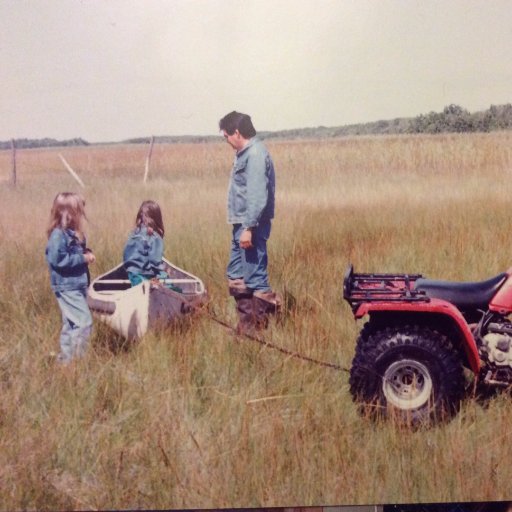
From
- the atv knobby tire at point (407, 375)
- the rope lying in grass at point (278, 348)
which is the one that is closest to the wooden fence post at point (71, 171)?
the rope lying in grass at point (278, 348)

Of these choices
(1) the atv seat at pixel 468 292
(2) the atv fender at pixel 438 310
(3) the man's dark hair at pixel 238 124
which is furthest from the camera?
(3) the man's dark hair at pixel 238 124

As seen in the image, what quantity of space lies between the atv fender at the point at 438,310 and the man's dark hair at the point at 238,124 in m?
0.91

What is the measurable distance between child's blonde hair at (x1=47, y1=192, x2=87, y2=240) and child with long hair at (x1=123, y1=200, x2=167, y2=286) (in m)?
0.21

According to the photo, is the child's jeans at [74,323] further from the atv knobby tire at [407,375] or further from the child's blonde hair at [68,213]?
the atv knobby tire at [407,375]

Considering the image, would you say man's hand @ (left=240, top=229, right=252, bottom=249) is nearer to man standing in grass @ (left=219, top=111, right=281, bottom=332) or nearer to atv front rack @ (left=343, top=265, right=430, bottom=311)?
man standing in grass @ (left=219, top=111, right=281, bottom=332)

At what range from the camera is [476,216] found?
11.0 ft

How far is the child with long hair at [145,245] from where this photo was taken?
3.13 metres

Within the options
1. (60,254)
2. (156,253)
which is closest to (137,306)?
(156,253)

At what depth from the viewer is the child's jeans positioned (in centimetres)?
298

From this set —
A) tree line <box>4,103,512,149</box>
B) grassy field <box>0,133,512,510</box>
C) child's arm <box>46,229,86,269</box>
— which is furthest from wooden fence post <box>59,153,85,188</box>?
tree line <box>4,103,512,149</box>

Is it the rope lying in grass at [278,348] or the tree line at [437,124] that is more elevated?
the tree line at [437,124]

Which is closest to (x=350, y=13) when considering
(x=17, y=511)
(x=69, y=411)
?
(x=69, y=411)

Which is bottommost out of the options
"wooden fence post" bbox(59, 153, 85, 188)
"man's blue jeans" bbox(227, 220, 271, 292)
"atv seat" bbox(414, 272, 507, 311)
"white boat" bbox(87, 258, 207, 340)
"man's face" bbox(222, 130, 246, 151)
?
"white boat" bbox(87, 258, 207, 340)

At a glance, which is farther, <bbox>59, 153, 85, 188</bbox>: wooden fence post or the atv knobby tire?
<bbox>59, 153, 85, 188</bbox>: wooden fence post
